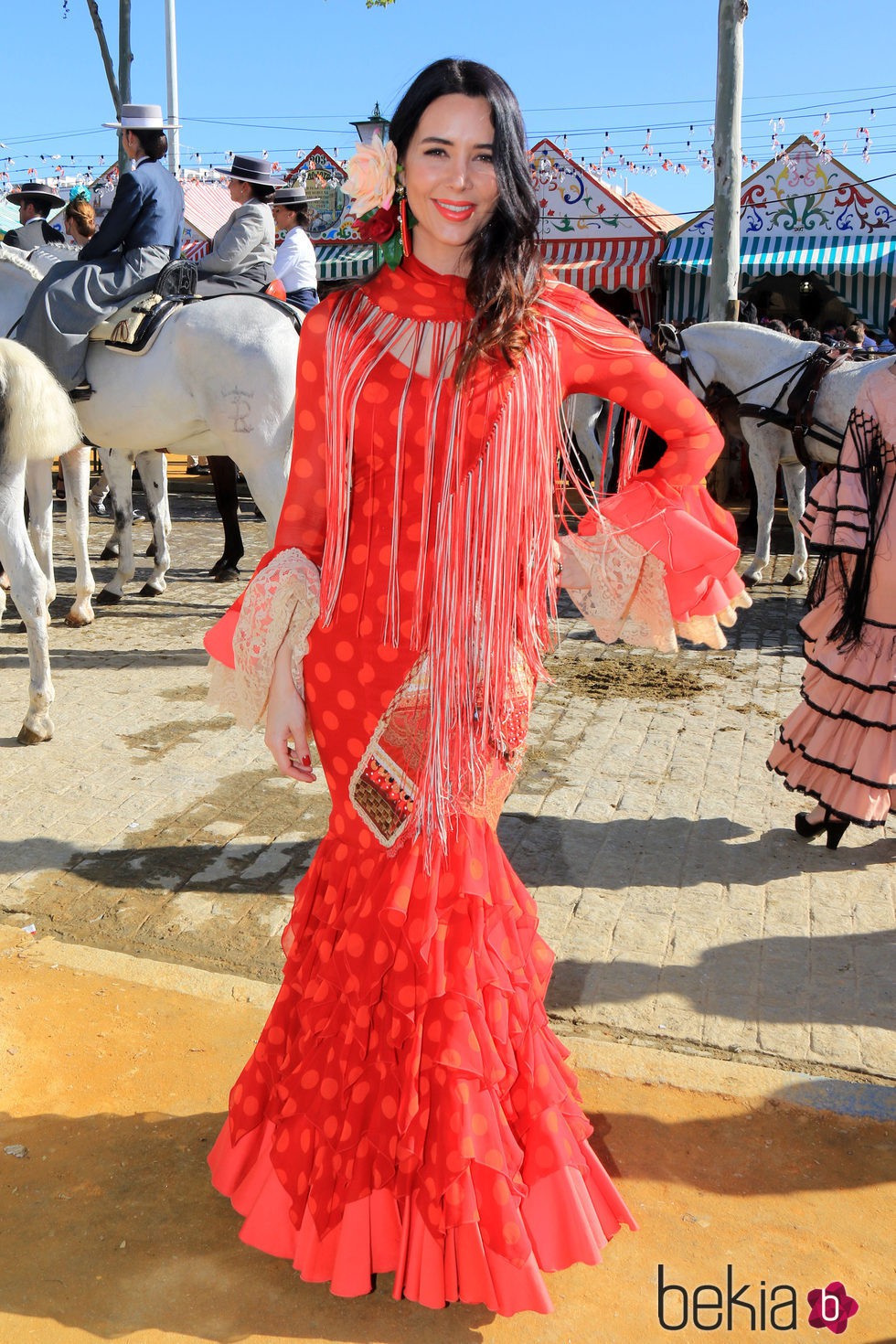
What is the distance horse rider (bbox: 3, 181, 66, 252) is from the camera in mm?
9430

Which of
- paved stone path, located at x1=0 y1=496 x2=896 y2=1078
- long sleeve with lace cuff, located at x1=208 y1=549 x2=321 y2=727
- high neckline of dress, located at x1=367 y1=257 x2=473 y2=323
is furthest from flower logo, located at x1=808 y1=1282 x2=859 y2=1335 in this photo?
high neckline of dress, located at x1=367 y1=257 x2=473 y2=323

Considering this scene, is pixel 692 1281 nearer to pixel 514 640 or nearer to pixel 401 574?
pixel 514 640

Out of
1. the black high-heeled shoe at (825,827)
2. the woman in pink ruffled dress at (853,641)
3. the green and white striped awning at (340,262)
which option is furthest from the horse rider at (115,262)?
the green and white striped awning at (340,262)

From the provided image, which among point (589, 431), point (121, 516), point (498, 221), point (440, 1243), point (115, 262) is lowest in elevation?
point (440, 1243)

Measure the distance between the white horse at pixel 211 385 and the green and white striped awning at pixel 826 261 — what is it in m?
9.06

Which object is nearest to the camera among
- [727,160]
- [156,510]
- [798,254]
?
[156,510]

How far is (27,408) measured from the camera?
510 cm

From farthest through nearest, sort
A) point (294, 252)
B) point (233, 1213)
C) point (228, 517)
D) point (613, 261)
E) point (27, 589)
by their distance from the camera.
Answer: point (613, 261), point (228, 517), point (294, 252), point (27, 589), point (233, 1213)

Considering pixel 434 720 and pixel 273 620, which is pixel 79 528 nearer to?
pixel 273 620

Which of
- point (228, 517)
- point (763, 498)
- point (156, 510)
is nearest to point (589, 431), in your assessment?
point (763, 498)

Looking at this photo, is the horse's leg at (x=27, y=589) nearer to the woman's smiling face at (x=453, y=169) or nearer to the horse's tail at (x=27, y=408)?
the horse's tail at (x=27, y=408)

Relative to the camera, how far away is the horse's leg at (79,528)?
25.2 ft

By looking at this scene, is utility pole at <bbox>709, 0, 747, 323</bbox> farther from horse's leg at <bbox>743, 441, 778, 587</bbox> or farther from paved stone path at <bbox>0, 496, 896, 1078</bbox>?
paved stone path at <bbox>0, 496, 896, 1078</bbox>

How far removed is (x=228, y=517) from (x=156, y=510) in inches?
28.0
